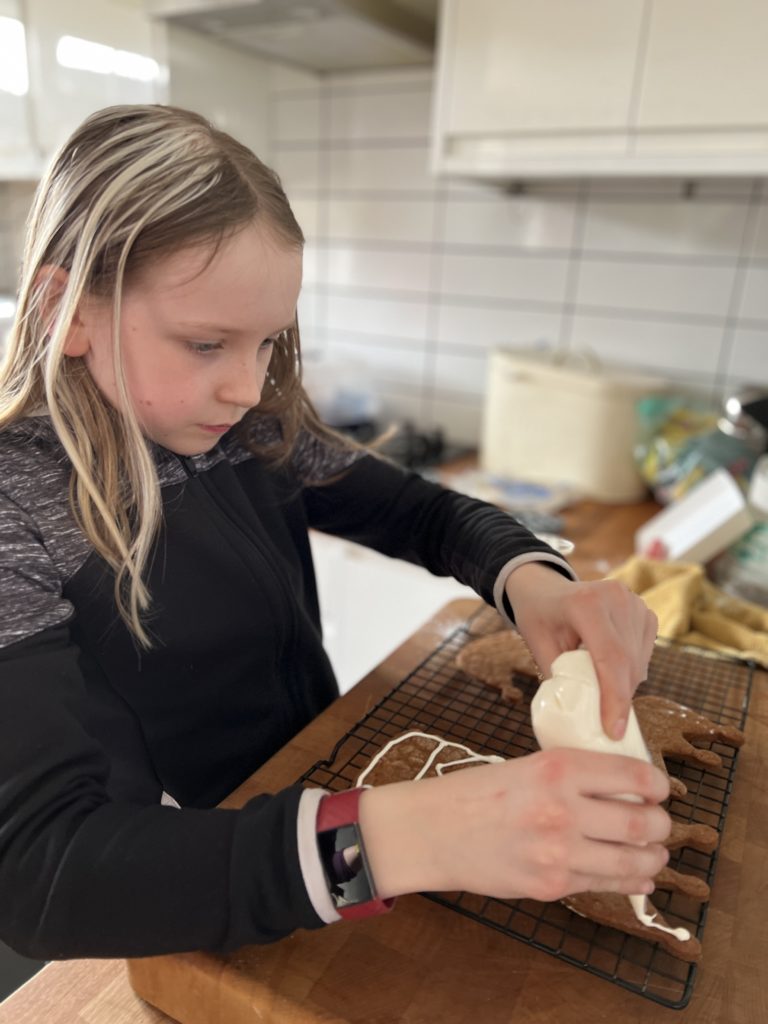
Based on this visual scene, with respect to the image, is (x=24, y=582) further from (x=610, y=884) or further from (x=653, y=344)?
(x=653, y=344)

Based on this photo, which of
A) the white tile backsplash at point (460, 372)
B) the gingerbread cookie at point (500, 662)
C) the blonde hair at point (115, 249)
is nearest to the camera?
the blonde hair at point (115, 249)

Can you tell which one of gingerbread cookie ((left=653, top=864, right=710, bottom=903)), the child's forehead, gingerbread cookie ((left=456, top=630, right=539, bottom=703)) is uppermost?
the child's forehead

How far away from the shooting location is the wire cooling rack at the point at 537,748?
0.48m

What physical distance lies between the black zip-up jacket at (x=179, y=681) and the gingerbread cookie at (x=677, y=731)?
0.52 feet

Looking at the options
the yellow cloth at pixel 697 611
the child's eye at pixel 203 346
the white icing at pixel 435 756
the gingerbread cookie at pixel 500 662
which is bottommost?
the yellow cloth at pixel 697 611

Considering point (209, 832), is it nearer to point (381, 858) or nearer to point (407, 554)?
point (381, 858)

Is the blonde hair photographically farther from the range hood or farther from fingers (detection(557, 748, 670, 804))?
the range hood

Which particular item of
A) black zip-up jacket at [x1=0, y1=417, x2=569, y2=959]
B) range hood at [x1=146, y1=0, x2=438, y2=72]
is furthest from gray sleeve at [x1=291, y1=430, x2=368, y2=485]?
range hood at [x1=146, y1=0, x2=438, y2=72]

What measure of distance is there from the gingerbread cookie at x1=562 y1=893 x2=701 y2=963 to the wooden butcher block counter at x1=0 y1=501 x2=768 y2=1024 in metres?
0.02

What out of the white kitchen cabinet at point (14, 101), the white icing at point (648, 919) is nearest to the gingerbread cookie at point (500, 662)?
the white icing at point (648, 919)

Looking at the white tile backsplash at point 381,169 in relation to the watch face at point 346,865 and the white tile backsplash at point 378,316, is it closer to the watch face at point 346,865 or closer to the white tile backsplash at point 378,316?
the white tile backsplash at point 378,316

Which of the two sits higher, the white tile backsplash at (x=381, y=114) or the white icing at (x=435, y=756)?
the white tile backsplash at (x=381, y=114)

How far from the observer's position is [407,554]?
2.91 ft

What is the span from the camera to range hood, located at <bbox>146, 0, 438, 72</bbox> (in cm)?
138
